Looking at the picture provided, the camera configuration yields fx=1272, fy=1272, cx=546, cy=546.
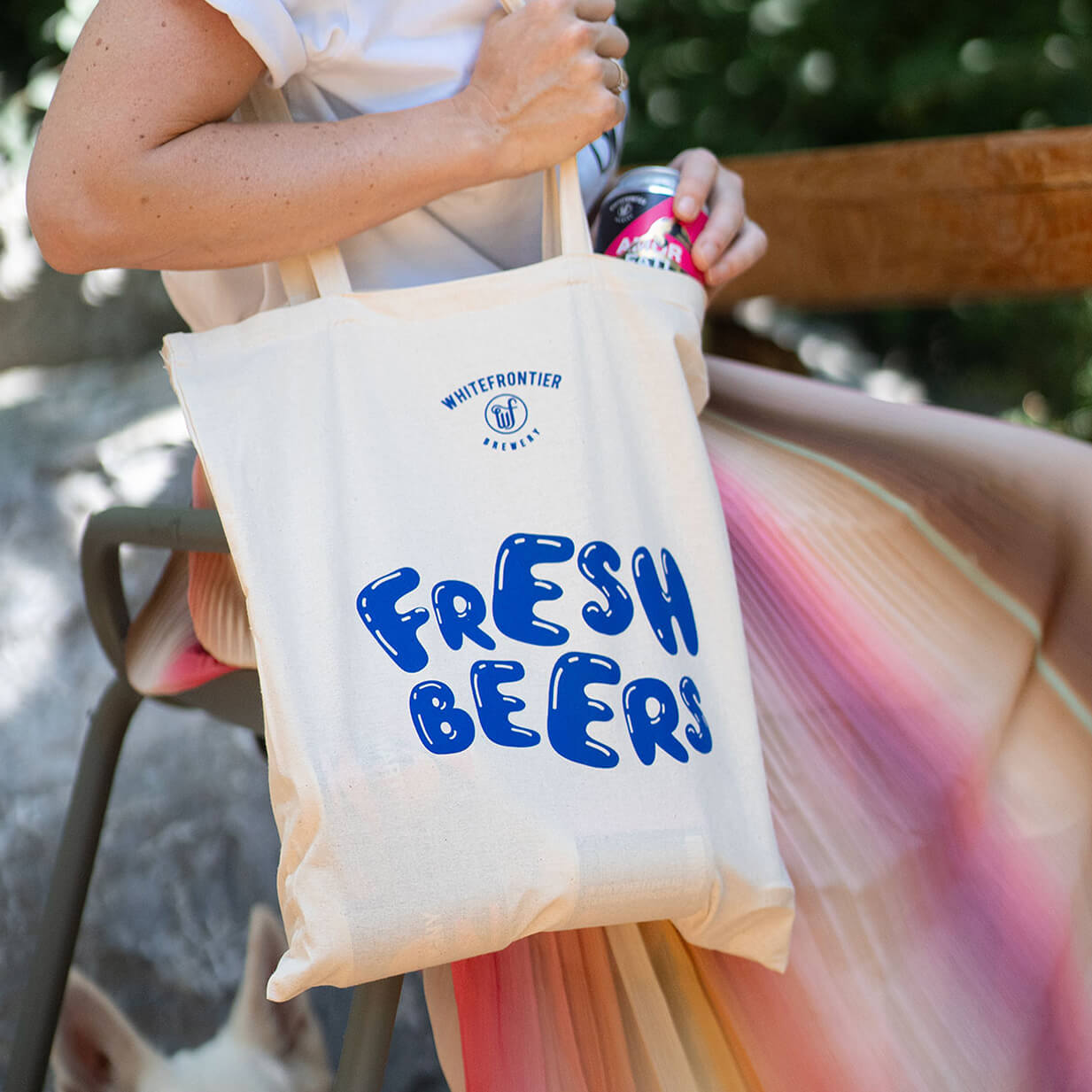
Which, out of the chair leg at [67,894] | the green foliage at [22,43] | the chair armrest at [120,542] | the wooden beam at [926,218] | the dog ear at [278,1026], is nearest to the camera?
the chair armrest at [120,542]

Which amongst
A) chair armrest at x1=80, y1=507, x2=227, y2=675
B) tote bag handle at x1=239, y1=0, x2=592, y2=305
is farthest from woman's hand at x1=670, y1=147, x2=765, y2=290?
chair armrest at x1=80, y1=507, x2=227, y2=675

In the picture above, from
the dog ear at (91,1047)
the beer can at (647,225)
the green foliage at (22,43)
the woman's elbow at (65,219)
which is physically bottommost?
the dog ear at (91,1047)

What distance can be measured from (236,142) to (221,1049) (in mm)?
929

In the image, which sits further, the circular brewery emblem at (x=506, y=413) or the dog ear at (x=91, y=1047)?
the dog ear at (x=91, y=1047)

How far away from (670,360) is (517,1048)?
1.42 feet

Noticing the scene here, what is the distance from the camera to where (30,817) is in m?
1.78

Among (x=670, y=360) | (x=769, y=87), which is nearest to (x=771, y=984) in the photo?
(x=670, y=360)

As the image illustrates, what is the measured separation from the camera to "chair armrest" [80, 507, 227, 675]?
86 cm

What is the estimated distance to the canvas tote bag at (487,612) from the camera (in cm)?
66

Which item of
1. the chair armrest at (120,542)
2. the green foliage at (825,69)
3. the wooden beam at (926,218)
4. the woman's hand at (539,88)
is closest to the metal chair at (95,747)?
the chair armrest at (120,542)

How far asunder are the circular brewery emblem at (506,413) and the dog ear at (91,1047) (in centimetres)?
72

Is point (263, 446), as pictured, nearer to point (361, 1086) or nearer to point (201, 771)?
point (361, 1086)

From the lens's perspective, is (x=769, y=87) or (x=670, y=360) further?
(x=769, y=87)

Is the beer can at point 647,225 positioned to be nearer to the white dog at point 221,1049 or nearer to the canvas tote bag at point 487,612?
the canvas tote bag at point 487,612
